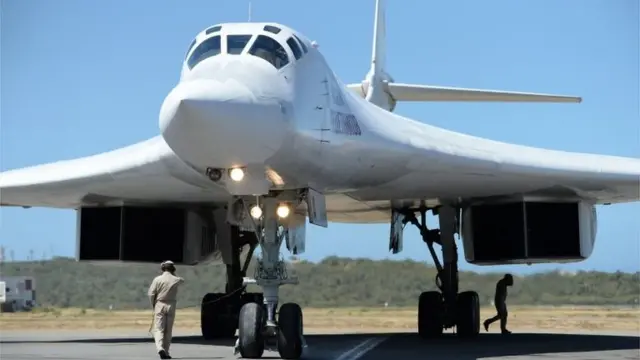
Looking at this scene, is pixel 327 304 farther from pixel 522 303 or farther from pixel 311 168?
pixel 311 168

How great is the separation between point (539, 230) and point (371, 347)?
3146 mm

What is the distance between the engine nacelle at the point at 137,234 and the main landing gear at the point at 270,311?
4.53 meters

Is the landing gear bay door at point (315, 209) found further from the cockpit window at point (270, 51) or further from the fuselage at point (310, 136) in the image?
the cockpit window at point (270, 51)

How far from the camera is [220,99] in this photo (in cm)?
912

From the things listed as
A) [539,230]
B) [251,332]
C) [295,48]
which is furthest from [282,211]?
[539,230]

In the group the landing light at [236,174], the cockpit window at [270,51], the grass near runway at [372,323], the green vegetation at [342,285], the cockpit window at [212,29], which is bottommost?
the grass near runway at [372,323]

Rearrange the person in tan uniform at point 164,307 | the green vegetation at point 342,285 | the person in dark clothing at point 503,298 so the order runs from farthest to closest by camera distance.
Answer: the green vegetation at point 342,285
the person in dark clothing at point 503,298
the person in tan uniform at point 164,307

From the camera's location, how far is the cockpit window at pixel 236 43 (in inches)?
401

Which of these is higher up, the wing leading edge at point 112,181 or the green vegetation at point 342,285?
the wing leading edge at point 112,181

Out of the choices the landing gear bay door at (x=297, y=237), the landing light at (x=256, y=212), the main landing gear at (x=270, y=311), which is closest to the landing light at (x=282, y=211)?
the main landing gear at (x=270, y=311)

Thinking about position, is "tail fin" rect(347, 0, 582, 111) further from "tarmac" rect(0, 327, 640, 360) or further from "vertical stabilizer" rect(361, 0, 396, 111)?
"tarmac" rect(0, 327, 640, 360)

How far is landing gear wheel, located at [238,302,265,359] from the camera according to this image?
10.4 meters

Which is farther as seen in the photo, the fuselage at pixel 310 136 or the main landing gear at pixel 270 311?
the main landing gear at pixel 270 311

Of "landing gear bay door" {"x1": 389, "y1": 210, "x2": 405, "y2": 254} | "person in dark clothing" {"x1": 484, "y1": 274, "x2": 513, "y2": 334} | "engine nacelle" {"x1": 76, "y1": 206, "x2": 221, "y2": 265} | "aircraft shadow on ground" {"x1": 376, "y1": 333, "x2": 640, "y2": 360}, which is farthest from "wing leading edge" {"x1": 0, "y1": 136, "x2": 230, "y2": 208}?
"person in dark clothing" {"x1": 484, "y1": 274, "x2": 513, "y2": 334}
